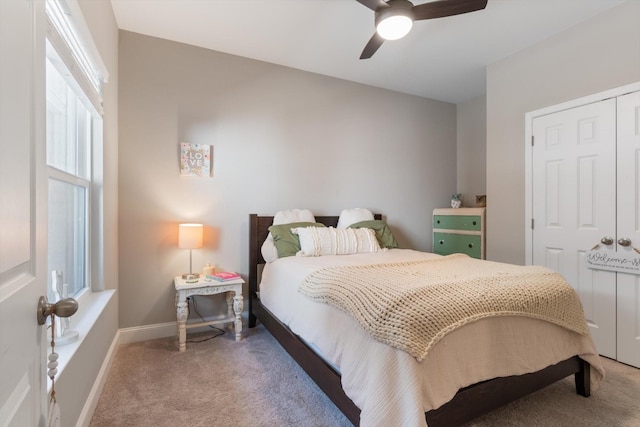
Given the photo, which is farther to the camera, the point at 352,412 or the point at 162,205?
the point at 162,205

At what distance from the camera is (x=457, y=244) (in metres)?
3.77

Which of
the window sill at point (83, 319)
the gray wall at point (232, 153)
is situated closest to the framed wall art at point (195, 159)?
the gray wall at point (232, 153)

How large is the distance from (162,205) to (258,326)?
145 cm

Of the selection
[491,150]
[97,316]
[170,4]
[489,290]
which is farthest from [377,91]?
[97,316]

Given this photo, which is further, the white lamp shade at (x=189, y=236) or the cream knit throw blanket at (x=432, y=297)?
the white lamp shade at (x=189, y=236)

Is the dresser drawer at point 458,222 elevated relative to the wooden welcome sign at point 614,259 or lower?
elevated

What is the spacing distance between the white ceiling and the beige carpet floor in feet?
8.88

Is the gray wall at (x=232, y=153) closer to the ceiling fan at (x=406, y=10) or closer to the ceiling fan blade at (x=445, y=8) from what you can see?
the ceiling fan at (x=406, y=10)

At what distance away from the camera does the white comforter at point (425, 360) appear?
3.89 feet

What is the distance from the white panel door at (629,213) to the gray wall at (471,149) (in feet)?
5.63

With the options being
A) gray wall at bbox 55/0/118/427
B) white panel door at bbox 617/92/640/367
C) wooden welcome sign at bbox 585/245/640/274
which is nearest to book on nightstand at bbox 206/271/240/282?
gray wall at bbox 55/0/118/427

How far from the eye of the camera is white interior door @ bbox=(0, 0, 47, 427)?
0.53 metres

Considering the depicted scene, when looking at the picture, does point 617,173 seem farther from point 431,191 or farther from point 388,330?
point 388,330

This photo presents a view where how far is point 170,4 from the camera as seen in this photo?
7.70 ft
